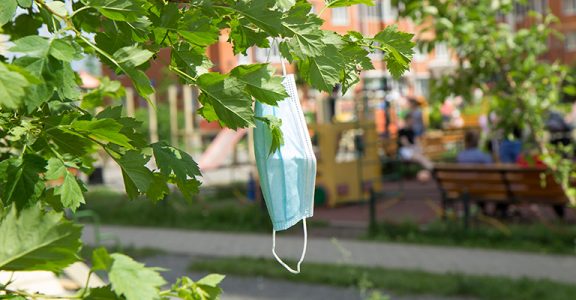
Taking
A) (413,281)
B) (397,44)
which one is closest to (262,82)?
(397,44)

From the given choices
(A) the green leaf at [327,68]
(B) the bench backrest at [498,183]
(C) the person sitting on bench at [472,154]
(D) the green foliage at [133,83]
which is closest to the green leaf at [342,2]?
(D) the green foliage at [133,83]

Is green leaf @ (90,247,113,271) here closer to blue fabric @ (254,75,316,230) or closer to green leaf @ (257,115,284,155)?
green leaf @ (257,115,284,155)

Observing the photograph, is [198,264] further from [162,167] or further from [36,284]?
[162,167]

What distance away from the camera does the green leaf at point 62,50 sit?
3.69 feet

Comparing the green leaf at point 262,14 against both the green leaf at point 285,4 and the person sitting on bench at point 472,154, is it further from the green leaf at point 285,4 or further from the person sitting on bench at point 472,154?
the person sitting on bench at point 472,154

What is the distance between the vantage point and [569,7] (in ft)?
218

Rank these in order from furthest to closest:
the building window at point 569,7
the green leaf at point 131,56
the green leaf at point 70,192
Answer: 1. the building window at point 569,7
2. the green leaf at point 70,192
3. the green leaf at point 131,56

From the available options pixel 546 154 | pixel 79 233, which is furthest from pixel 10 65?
pixel 546 154

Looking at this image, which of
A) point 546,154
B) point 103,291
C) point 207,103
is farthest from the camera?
point 546,154

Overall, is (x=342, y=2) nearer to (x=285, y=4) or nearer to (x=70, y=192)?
(x=285, y=4)

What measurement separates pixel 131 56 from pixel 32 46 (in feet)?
0.55

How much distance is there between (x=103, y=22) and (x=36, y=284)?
3778mm

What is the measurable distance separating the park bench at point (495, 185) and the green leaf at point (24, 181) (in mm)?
9212

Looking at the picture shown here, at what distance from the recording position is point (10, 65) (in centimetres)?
102
